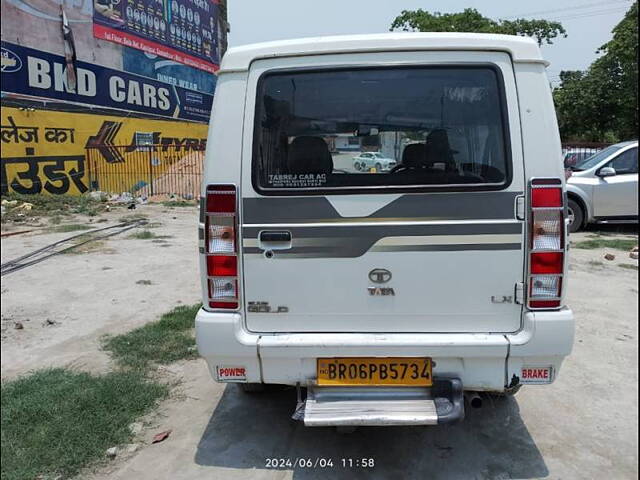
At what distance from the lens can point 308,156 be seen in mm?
2910

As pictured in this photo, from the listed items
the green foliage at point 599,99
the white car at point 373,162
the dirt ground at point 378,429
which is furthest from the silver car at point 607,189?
the green foliage at point 599,99

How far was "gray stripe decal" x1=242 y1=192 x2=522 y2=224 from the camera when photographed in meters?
2.78

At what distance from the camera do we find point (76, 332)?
5.38m

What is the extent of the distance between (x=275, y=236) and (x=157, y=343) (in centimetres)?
262

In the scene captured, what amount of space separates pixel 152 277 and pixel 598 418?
581 cm

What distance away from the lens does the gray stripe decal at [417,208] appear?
9.12ft

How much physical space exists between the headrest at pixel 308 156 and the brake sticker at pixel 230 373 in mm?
1101

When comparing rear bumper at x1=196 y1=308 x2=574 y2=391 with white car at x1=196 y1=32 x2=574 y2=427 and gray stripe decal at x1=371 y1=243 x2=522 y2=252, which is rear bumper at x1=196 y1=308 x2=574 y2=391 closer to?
white car at x1=196 y1=32 x2=574 y2=427

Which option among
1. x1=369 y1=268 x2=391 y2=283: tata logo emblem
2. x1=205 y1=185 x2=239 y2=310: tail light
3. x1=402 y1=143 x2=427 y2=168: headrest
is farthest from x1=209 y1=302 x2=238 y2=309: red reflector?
x1=402 y1=143 x2=427 y2=168: headrest

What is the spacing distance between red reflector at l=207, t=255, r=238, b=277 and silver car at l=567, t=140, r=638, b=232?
9.12 metres

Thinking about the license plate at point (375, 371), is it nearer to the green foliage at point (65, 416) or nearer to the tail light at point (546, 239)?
the tail light at point (546, 239)

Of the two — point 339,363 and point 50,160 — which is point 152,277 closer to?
point 339,363

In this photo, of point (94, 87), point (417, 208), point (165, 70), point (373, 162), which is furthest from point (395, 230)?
point (165, 70)

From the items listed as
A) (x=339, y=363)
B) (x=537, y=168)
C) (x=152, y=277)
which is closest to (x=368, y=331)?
(x=339, y=363)
